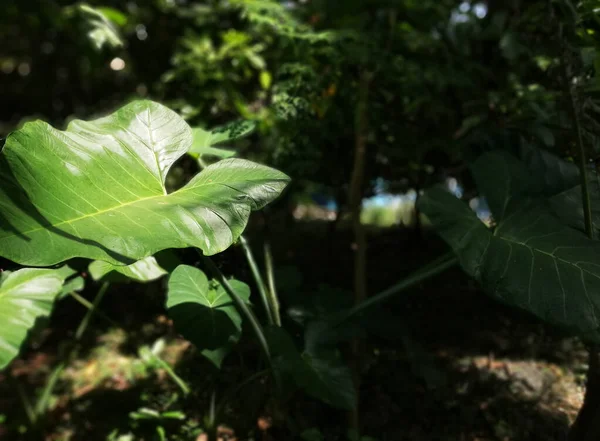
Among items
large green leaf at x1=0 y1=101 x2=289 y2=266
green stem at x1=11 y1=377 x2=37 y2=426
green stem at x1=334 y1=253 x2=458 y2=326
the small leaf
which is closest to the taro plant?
large green leaf at x1=0 y1=101 x2=289 y2=266

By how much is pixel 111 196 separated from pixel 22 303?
0.98 feet

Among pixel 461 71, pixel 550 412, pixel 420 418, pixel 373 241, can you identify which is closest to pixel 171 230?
pixel 420 418

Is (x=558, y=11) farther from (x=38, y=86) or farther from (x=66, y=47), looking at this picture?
(x=38, y=86)

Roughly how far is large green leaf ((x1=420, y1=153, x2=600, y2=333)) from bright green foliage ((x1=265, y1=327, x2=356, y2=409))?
484 mm

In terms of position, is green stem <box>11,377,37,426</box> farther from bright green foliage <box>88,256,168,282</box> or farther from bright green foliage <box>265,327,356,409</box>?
bright green foliage <box>265,327,356,409</box>

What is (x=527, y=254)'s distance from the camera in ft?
3.86

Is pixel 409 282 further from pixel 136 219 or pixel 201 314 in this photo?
pixel 136 219

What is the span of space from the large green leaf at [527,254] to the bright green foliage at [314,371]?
1.59ft

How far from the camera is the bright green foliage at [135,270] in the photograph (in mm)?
1311

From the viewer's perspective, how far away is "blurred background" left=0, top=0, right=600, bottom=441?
167 cm

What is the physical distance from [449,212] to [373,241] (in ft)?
6.08

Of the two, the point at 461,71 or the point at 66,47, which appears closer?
the point at 461,71

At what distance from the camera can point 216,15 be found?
2.90 meters

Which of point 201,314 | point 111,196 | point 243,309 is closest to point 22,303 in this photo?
point 111,196
